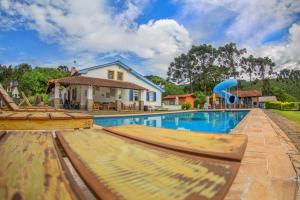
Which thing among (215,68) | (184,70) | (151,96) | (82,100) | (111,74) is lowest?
(82,100)

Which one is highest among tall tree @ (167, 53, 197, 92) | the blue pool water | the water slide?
tall tree @ (167, 53, 197, 92)

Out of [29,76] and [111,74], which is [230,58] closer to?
[111,74]

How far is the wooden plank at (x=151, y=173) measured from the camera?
478 millimetres

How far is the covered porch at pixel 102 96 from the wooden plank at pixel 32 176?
16.3 m

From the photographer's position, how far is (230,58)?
148 ft

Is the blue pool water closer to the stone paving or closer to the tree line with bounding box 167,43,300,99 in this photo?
the stone paving

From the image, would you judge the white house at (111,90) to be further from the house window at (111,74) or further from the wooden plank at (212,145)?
the wooden plank at (212,145)

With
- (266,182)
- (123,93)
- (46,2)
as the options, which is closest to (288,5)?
(123,93)

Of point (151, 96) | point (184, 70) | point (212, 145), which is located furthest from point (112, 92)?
point (184, 70)

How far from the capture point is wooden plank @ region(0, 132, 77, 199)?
0.45 metres

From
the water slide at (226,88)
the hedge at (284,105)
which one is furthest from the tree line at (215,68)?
the hedge at (284,105)

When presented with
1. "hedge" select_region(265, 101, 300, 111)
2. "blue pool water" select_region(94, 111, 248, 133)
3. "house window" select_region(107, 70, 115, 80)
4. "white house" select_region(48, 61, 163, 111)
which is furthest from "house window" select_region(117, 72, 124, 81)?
"hedge" select_region(265, 101, 300, 111)

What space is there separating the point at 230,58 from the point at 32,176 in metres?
49.2

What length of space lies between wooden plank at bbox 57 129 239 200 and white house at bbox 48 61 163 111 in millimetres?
16655
